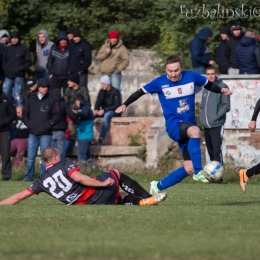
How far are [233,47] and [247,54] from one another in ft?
1.74

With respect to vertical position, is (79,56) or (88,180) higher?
(79,56)

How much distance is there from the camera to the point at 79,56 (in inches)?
867

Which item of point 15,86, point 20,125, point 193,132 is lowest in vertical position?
point 20,125

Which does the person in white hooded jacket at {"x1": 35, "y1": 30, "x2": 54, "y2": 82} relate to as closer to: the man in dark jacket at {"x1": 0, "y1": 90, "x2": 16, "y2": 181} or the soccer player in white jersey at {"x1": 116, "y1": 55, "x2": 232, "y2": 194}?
the man in dark jacket at {"x1": 0, "y1": 90, "x2": 16, "y2": 181}

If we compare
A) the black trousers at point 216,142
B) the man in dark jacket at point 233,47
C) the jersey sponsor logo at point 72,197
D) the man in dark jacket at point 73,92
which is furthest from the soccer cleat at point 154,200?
the man in dark jacket at point 233,47

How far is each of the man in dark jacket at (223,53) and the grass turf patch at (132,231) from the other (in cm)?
906

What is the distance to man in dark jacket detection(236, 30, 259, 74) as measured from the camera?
2047 centimetres

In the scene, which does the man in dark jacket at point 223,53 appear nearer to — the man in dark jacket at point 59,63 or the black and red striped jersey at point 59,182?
the man in dark jacket at point 59,63

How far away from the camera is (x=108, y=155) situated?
71.7 feet

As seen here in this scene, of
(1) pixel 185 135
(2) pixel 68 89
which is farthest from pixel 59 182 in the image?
(2) pixel 68 89

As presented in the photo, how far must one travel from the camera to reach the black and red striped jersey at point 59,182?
36.7 ft

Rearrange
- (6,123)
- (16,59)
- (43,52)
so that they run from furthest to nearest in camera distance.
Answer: (43,52), (16,59), (6,123)

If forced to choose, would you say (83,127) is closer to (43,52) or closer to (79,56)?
(79,56)

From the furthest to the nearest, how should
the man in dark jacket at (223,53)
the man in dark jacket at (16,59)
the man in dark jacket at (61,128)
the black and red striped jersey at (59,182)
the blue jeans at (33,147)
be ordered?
the man in dark jacket at (16,59)
the man in dark jacket at (223,53)
the man in dark jacket at (61,128)
the blue jeans at (33,147)
the black and red striped jersey at (59,182)
